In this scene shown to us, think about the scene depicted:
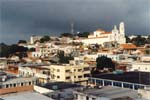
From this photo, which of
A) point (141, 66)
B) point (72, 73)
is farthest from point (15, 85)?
point (141, 66)

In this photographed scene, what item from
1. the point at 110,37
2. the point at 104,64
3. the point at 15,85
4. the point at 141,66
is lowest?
the point at 15,85

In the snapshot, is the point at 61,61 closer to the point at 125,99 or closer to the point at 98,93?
the point at 98,93

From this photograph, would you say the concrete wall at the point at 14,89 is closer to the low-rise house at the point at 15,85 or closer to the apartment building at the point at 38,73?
the low-rise house at the point at 15,85

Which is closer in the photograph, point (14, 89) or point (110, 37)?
point (14, 89)

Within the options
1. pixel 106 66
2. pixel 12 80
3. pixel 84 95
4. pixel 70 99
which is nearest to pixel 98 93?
pixel 84 95

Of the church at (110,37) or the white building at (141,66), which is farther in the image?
the church at (110,37)

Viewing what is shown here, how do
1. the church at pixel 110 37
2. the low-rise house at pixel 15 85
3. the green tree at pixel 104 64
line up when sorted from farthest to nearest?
1. the church at pixel 110 37
2. the green tree at pixel 104 64
3. the low-rise house at pixel 15 85

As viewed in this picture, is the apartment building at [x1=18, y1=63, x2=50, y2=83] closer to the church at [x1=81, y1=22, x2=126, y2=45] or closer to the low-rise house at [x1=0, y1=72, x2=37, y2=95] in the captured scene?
the low-rise house at [x1=0, y1=72, x2=37, y2=95]

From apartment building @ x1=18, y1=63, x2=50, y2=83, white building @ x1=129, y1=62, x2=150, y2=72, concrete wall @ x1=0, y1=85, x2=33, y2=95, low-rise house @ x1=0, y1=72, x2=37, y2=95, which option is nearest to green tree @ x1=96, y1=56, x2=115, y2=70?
white building @ x1=129, y1=62, x2=150, y2=72

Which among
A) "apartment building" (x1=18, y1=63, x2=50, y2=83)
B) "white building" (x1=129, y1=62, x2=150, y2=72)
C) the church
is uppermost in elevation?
the church

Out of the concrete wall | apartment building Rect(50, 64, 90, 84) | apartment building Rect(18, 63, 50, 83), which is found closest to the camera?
the concrete wall

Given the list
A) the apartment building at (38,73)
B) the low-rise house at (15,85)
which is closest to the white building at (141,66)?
the apartment building at (38,73)

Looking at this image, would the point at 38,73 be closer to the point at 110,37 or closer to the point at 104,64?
the point at 104,64

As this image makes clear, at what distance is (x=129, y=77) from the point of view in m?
12.9
